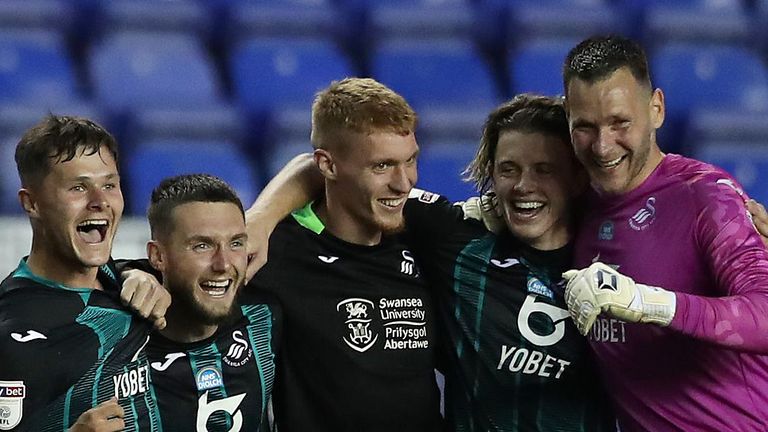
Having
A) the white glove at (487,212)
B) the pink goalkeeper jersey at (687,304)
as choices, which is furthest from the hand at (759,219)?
the white glove at (487,212)

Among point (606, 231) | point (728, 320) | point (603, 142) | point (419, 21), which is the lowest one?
point (728, 320)

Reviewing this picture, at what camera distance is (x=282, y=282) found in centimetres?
384

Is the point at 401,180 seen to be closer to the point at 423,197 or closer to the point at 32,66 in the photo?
the point at 423,197

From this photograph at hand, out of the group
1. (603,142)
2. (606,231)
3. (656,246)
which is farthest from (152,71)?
(656,246)

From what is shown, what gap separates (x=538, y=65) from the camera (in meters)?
7.19

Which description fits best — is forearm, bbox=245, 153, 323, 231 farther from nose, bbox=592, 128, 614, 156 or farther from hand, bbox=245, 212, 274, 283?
nose, bbox=592, 128, 614, 156

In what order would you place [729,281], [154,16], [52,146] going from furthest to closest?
[154,16]
[52,146]
[729,281]

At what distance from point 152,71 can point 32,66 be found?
636 mm

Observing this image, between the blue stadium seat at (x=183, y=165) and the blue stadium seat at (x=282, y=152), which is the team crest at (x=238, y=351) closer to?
the blue stadium seat at (x=183, y=165)

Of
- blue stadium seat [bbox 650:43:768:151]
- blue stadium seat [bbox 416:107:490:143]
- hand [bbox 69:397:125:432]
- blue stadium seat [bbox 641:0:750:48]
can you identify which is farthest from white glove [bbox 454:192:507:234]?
blue stadium seat [bbox 641:0:750:48]

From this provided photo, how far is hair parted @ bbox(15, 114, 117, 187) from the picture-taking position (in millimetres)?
3416

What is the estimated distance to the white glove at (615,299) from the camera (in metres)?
3.14

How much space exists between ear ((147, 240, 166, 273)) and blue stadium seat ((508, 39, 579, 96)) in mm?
3760

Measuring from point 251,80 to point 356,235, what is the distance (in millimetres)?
3209
